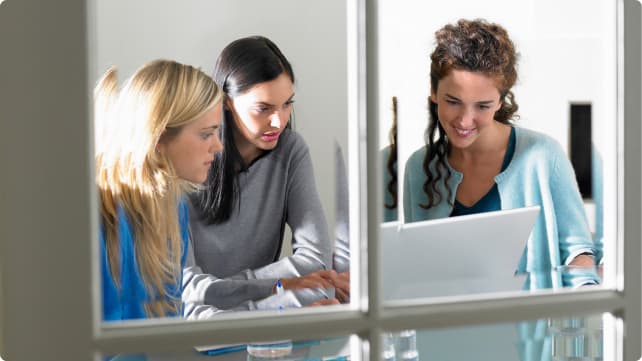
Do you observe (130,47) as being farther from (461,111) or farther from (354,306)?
(461,111)

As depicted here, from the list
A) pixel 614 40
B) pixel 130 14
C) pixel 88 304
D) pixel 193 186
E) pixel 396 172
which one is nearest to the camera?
pixel 88 304

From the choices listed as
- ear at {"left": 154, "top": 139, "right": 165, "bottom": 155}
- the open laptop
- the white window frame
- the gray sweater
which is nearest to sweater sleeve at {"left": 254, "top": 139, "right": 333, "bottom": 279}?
the gray sweater

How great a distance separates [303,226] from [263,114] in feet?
0.73

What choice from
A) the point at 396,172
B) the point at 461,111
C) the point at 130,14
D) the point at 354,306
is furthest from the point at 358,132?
the point at 461,111

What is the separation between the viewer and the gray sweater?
133 centimetres

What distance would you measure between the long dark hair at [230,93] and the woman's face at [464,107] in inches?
14.9

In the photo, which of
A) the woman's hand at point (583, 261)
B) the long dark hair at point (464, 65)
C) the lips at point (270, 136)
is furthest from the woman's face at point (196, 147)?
the woman's hand at point (583, 261)

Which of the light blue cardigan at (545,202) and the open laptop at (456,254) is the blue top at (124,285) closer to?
the open laptop at (456,254)

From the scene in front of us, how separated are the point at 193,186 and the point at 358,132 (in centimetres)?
46

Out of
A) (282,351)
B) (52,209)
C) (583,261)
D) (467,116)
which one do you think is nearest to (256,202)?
(282,351)

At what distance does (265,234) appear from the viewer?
1.36m

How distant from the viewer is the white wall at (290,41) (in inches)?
47.3

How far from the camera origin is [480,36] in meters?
1.57

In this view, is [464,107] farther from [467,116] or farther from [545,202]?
[545,202]
